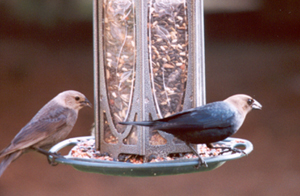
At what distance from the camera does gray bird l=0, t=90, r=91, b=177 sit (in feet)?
10.6

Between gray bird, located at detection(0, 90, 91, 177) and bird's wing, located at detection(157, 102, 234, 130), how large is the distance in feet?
2.89

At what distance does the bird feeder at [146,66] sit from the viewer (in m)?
3.01

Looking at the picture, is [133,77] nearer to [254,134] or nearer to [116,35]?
[116,35]

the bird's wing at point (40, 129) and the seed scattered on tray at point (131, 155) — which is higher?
the bird's wing at point (40, 129)

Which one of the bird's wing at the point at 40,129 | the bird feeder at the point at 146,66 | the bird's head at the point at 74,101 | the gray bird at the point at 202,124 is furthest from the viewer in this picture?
the bird's head at the point at 74,101

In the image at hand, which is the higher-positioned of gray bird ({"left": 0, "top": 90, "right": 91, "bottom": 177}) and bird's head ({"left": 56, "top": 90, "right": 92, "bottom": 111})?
bird's head ({"left": 56, "top": 90, "right": 92, "bottom": 111})

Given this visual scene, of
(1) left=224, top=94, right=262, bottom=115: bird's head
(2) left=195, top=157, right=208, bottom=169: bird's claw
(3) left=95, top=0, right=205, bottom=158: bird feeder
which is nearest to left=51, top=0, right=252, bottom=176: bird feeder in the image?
(3) left=95, top=0, right=205, bottom=158: bird feeder

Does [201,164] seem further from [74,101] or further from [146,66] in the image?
[74,101]

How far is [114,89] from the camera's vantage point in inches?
126

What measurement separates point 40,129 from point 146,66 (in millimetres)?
901

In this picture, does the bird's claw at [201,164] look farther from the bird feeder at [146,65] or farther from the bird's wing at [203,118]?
the bird feeder at [146,65]

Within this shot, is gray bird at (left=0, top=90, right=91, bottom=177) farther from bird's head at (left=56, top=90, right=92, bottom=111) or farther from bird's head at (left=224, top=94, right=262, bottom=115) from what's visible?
bird's head at (left=224, top=94, right=262, bottom=115)

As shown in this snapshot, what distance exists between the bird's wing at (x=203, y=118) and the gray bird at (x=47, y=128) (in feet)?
2.89

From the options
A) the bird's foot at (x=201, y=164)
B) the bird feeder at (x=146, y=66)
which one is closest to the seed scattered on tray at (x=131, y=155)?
the bird feeder at (x=146, y=66)
